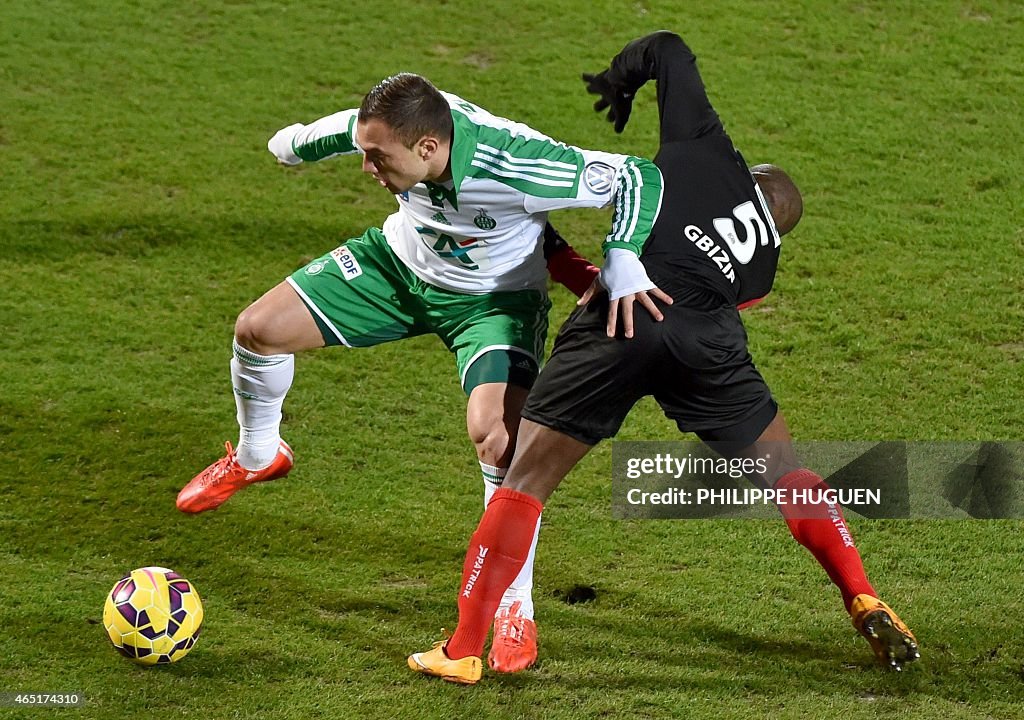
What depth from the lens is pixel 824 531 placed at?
4027 mm

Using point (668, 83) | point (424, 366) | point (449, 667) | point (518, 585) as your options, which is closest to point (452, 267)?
point (668, 83)

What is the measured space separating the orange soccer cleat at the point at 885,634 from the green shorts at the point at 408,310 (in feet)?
4.16

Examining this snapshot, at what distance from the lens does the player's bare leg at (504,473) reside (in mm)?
4125

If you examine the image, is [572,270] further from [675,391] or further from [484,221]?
[675,391]

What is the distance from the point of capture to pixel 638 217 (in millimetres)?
3949

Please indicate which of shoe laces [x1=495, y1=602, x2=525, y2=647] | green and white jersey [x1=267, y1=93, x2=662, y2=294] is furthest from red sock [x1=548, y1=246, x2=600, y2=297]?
shoe laces [x1=495, y1=602, x2=525, y2=647]

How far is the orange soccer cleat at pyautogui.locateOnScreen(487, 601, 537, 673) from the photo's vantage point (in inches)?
162

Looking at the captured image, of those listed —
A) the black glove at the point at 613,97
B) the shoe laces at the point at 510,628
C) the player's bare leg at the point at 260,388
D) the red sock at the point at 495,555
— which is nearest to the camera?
the red sock at the point at 495,555

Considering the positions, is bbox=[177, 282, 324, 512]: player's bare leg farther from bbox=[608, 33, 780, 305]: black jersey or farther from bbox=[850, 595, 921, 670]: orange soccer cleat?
bbox=[850, 595, 921, 670]: orange soccer cleat

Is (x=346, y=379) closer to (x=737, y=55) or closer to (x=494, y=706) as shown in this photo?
(x=494, y=706)

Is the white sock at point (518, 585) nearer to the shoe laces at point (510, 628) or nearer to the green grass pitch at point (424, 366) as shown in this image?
the shoe laces at point (510, 628)

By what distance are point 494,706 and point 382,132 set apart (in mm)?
1742

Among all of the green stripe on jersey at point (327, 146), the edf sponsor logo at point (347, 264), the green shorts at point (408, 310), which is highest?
the green stripe on jersey at point (327, 146)

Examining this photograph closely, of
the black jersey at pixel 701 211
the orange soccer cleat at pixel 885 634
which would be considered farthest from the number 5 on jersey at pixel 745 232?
the orange soccer cleat at pixel 885 634
